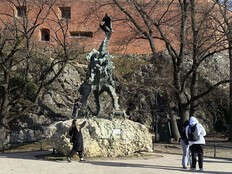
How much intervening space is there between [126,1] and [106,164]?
51.9ft

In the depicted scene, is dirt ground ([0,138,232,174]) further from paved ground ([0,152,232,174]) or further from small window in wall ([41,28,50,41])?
small window in wall ([41,28,50,41])

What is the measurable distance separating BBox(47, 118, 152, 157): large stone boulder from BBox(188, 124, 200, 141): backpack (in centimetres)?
392

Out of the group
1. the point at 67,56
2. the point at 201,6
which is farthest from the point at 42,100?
the point at 201,6

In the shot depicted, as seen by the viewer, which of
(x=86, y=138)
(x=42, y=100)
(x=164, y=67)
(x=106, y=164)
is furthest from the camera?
(x=42, y=100)

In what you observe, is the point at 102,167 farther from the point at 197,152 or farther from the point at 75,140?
the point at 197,152

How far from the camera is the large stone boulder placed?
1634 cm

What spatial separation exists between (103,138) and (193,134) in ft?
13.9

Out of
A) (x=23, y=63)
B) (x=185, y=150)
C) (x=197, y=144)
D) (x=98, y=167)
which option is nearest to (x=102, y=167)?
(x=98, y=167)

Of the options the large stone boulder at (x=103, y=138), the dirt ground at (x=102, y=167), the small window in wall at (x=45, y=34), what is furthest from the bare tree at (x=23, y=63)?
the dirt ground at (x=102, y=167)

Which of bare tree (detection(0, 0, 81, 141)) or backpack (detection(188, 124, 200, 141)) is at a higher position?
bare tree (detection(0, 0, 81, 141))

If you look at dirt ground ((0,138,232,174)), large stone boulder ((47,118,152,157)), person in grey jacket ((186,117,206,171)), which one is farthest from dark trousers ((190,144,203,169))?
large stone boulder ((47,118,152,157))

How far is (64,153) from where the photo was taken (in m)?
16.4

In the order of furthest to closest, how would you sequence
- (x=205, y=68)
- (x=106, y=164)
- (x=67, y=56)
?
(x=205, y=68)
(x=67, y=56)
(x=106, y=164)

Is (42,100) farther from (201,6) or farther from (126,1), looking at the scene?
(201,6)
